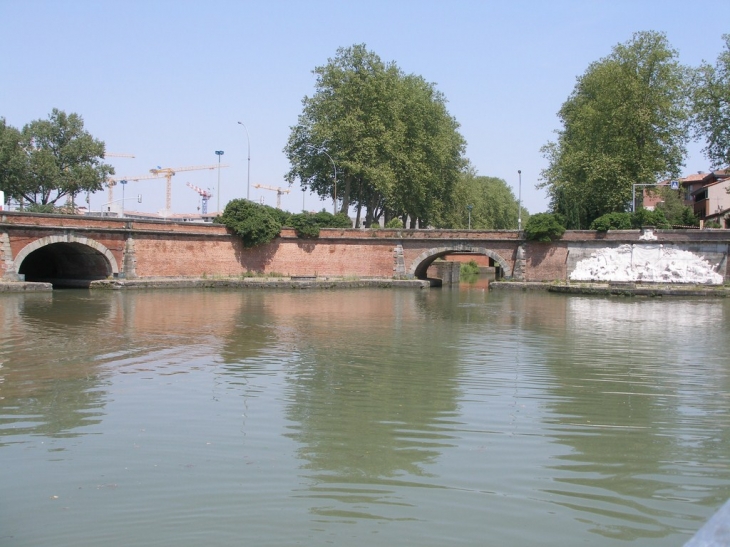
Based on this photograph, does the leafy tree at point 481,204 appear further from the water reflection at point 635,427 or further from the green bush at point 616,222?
the water reflection at point 635,427

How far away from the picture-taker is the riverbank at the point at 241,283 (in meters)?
37.1

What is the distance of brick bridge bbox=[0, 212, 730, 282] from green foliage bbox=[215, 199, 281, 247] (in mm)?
754

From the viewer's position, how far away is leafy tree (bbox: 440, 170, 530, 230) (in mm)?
71500

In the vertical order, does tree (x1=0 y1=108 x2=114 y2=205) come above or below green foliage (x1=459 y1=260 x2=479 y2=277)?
above

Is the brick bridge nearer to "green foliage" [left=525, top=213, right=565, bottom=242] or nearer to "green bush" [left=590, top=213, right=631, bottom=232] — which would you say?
"green bush" [left=590, top=213, right=631, bottom=232]

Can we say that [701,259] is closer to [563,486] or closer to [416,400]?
[416,400]

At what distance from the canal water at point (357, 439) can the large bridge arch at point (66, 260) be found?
714 inches

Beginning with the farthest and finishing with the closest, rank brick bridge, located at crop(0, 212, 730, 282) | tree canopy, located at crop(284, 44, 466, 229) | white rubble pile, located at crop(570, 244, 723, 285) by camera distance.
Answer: tree canopy, located at crop(284, 44, 466, 229)
white rubble pile, located at crop(570, 244, 723, 285)
brick bridge, located at crop(0, 212, 730, 282)

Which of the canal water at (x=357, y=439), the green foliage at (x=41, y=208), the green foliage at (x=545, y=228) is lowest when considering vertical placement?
the canal water at (x=357, y=439)

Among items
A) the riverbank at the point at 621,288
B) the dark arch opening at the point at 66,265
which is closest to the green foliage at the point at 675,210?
the riverbank at the point at 621,288

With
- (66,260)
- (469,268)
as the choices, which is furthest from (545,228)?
(469,268)

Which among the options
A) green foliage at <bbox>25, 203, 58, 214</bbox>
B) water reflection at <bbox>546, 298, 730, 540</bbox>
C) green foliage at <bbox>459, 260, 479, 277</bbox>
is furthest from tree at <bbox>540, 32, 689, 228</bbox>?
green foliage at <bbox>25, 203, 58, 214</bbox>

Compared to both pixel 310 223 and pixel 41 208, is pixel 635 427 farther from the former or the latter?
pixel 41 208

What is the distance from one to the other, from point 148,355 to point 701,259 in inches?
1427
